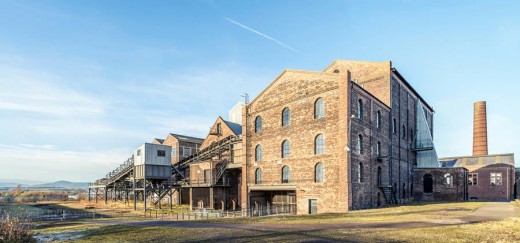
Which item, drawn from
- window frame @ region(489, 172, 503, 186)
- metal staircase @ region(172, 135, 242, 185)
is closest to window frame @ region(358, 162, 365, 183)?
metal staircase @ region(172, 135, 242, 185)

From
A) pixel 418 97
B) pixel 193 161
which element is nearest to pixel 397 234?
pixel 193 161

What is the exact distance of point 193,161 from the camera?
4303 cm

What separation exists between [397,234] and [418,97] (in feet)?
121

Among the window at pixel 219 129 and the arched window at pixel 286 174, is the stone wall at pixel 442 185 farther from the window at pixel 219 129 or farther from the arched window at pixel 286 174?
the window at pixel 219 129

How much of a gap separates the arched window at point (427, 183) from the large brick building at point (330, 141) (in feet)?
6.23

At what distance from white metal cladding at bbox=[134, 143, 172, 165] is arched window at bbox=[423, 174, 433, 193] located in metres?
31.0

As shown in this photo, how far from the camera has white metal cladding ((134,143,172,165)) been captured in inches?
1431

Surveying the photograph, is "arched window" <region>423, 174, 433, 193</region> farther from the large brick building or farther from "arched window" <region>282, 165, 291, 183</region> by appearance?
"arched window" <region>282, 165, 291, 183</region>

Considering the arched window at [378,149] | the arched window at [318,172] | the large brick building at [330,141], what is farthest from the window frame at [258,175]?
the arched window at [378,149]

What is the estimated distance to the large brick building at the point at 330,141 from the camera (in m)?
25.4

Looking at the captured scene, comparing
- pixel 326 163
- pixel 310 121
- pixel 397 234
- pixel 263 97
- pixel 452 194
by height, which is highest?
pixel 263 97

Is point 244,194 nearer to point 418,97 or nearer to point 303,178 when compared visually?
point 303,178

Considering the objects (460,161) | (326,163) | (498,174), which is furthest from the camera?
(460,161)

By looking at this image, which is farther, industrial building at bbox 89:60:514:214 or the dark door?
the dark door
